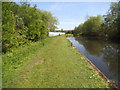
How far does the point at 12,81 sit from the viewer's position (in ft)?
14.4

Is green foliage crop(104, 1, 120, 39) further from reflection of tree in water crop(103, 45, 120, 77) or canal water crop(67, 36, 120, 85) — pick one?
reflection of tree in water crop(103, 45, 120, 77)

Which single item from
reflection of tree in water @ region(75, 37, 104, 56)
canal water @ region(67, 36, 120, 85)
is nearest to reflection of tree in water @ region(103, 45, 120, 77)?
canal water @ region(67, 36, 120, 85)

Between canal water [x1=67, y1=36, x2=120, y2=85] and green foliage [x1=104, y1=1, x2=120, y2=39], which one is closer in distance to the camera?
canal water [x1=67, y1=36, x2=120, y2=85]

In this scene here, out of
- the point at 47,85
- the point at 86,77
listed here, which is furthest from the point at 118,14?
the point at 47,85

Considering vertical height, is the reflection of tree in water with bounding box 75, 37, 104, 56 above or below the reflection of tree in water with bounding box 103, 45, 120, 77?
above

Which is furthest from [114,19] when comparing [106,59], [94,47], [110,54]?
[106,59]

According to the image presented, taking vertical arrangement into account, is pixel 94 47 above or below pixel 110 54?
above

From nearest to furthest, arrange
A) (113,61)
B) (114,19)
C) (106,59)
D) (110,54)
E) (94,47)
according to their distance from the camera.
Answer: (113,61) < (106,59) < (110,54) < (94,47) < (114,19)

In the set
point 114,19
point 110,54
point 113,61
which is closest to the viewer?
point 113,61

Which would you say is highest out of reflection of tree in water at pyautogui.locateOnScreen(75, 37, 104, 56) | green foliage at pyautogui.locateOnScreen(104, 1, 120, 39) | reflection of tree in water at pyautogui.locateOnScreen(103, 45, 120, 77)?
green foliage at pyautogui.locateOnScreen(104, 1, 120, 39)

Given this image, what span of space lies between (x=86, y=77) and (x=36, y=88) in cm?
231

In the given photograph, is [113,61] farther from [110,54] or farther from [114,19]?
[114,19]

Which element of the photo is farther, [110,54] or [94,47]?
[94,47]

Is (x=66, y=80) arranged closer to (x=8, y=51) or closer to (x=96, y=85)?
(x=96, y=85)
